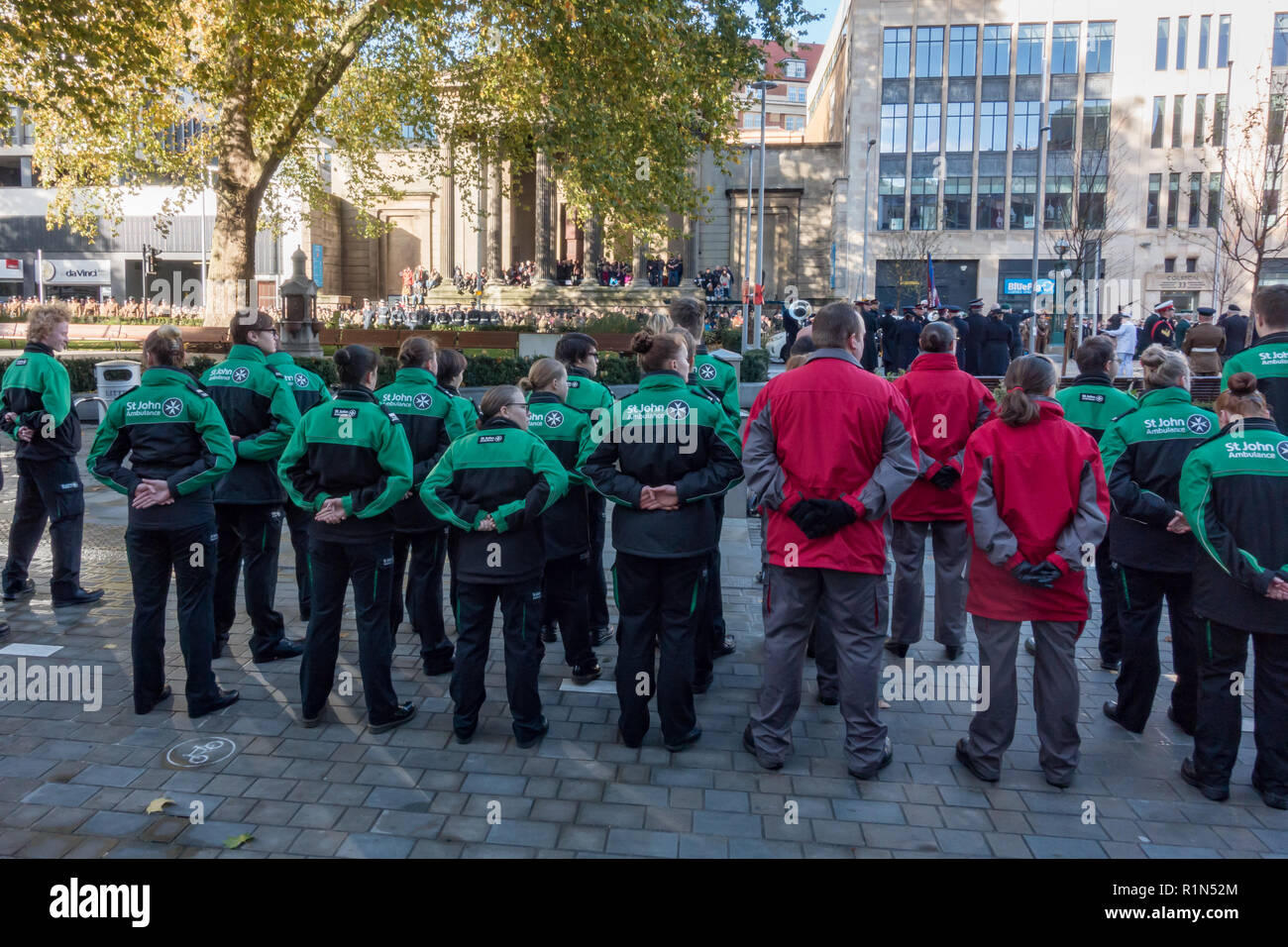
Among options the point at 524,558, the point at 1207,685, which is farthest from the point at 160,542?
the point at 1207,685

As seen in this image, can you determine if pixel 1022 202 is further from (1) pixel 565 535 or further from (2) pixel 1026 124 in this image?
(1) pixel 565 535

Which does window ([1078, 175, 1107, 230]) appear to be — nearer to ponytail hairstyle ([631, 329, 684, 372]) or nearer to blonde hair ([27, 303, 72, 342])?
ponytail hairstyle ([631, 329, 684, 372])

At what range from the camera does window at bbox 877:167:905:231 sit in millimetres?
53781

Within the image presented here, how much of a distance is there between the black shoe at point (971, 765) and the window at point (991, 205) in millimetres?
53517

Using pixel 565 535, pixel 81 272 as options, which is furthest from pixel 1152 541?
pixel 81 272

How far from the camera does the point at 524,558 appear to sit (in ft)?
16.3

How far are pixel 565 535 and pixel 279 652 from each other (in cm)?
213

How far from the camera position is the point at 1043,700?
4660mm

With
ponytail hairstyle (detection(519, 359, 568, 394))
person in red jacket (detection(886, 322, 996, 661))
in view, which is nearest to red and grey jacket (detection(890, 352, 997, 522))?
person in red jacket (detection(886, 322, 996, 661))

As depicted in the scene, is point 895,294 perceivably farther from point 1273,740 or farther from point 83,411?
point 1273,740

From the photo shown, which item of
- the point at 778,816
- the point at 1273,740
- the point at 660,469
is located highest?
the point at 660,469

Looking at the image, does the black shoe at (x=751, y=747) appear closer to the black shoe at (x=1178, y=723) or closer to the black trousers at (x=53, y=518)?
the black shoe at (x=1178, y=723)

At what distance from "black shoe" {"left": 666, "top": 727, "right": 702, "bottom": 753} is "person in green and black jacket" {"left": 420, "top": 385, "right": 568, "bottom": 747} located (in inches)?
27.5
